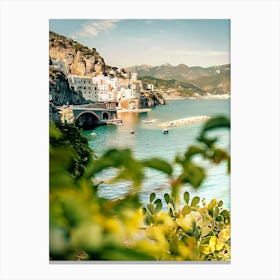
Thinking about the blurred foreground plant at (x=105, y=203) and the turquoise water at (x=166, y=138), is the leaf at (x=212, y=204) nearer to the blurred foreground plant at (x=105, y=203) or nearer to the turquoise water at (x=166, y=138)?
the turquoise water at (x=166, y=138)

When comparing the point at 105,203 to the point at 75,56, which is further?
the point at 75,56

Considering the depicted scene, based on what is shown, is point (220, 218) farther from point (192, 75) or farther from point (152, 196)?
point (192, 75)

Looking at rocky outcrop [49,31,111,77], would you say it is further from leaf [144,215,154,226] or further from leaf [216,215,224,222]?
leaf [216,215,224,222]

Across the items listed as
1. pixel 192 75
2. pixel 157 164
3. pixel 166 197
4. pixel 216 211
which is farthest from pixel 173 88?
pixel 157 164

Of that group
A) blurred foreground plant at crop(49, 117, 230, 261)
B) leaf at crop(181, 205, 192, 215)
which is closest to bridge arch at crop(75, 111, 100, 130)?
leaf at crop(181, 205, 192, 215)

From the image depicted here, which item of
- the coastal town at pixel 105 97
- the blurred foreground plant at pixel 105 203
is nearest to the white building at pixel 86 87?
the coastal town at pixel 105 97
